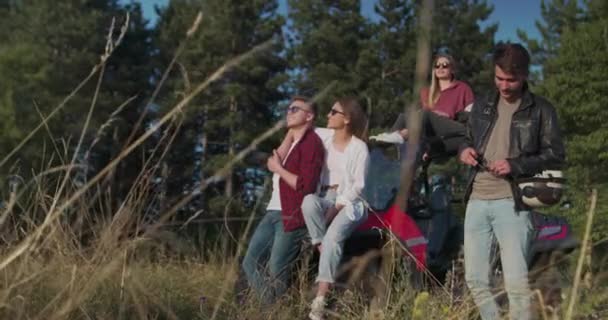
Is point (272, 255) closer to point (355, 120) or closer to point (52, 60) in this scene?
point (355, 120)

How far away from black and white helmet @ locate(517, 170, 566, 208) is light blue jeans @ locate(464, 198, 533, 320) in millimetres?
82

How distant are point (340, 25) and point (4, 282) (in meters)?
25.0

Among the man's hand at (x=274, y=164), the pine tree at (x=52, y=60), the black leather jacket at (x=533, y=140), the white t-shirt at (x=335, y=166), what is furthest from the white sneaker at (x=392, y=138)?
the pine tree at (x=52, y=60)

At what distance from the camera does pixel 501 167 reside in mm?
3377

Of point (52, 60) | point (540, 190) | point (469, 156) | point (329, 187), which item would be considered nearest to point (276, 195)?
point (329, 187)

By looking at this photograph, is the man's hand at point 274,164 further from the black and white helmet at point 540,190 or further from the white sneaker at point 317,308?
the black and white helmet at point 540,190

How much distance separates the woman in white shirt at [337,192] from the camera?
4.15 m

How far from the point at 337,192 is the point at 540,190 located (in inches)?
55.5

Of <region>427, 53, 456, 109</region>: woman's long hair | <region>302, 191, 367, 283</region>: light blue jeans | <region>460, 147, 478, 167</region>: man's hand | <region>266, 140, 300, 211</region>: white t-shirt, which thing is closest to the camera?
<region>460, 147, 478, 167</region>: man's hand

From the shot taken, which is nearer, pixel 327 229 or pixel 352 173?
pixel 327 229

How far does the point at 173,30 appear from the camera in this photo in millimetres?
29672

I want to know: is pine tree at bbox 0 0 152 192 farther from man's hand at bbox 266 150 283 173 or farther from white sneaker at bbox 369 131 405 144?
white sneaker at bbox 369 131 405 144

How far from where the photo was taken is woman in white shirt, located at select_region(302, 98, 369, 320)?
415cm

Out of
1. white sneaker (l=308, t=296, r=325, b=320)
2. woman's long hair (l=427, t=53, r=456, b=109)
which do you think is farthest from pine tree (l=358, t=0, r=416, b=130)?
white sneaker (l=308, t=296, r=325, b=320)
